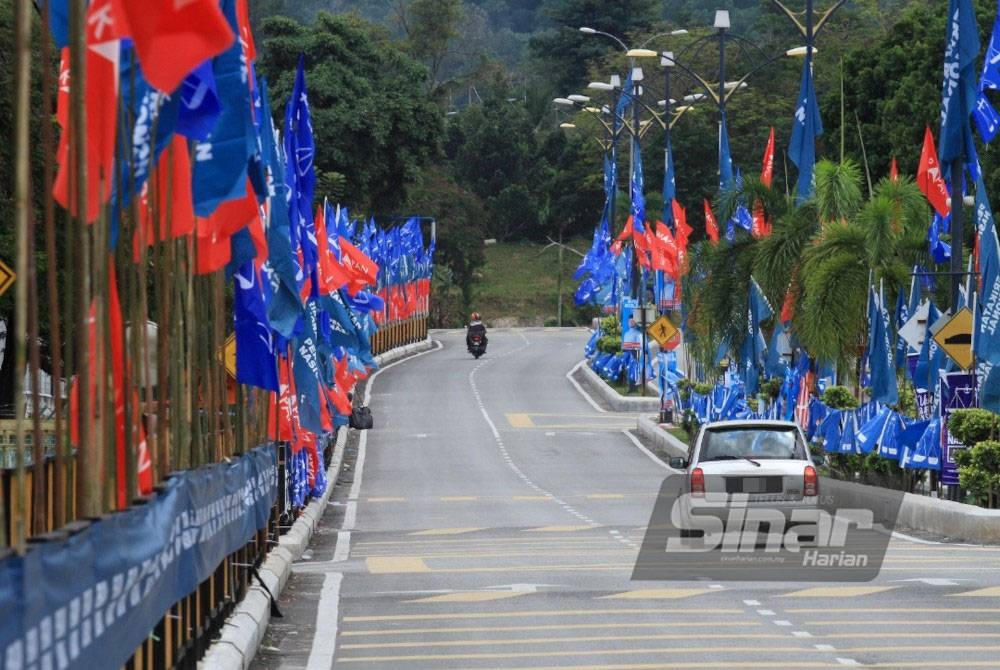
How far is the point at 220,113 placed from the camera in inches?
480

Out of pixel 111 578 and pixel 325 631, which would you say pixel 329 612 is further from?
pixel 111 578

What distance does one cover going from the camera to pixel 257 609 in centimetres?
1593

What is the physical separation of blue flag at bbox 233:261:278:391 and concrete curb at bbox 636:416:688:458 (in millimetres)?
25623

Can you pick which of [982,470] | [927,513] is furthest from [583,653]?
[982,470]

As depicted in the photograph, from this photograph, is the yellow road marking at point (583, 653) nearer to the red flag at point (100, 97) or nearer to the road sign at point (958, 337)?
the red flag at point (100, 97)

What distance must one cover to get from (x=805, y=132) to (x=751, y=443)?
50.5ft

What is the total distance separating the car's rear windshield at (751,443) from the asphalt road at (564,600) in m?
1.49

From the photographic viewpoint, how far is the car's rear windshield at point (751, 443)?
23.0m

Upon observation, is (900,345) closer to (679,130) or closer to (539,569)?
(539,569)

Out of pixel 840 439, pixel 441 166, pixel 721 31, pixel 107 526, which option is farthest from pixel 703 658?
pixel 441 166

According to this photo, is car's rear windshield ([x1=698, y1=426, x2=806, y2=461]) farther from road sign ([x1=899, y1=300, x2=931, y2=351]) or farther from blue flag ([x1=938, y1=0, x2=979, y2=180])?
blue flag ([x1=938, y1=0, x2=979, y2=180])

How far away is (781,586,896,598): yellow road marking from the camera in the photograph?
17.6 meters

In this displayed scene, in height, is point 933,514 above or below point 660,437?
above

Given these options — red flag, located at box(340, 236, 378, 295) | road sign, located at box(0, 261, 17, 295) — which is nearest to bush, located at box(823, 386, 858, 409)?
red flag, located at box(340, 236, 378, 295)
